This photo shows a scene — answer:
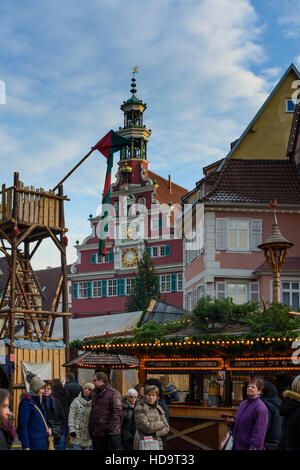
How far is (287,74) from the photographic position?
32531 mm

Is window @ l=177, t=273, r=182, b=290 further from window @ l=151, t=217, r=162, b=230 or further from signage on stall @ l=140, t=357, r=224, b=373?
signage on stall @ l=140, t=357, r=224, b=373

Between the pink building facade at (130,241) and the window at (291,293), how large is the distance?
24.4 meters

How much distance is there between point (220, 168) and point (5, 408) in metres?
25.6

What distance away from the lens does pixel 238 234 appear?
1156 inches

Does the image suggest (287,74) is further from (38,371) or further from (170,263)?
(170,263)

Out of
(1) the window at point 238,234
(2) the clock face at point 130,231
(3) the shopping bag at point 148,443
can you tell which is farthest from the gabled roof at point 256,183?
(2) the clock face at point 130,231

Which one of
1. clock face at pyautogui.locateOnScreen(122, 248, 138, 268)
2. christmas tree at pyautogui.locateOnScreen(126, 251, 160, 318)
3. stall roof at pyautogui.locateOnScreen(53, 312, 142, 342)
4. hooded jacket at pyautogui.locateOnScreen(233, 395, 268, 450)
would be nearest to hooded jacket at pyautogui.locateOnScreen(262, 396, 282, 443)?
hooded jacket at pyautogui.locateOnScreen(233, 395, 268, 450)

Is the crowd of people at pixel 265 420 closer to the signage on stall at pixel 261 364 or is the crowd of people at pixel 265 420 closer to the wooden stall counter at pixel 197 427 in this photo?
the signage on stall at pixel 261 364

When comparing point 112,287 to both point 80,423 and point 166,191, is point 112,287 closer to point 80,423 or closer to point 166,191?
point 166,191

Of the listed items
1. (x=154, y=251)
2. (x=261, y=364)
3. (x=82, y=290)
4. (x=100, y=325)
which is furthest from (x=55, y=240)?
(x=82, y=290)

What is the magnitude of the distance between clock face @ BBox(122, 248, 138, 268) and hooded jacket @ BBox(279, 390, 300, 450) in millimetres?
48179

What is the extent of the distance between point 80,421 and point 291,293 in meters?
18.9

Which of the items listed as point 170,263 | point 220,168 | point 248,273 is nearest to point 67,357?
point 248,273

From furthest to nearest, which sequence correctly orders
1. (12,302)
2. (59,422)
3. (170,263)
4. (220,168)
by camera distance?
(170,263) → (220,168) → (12,302) → (59,422)
